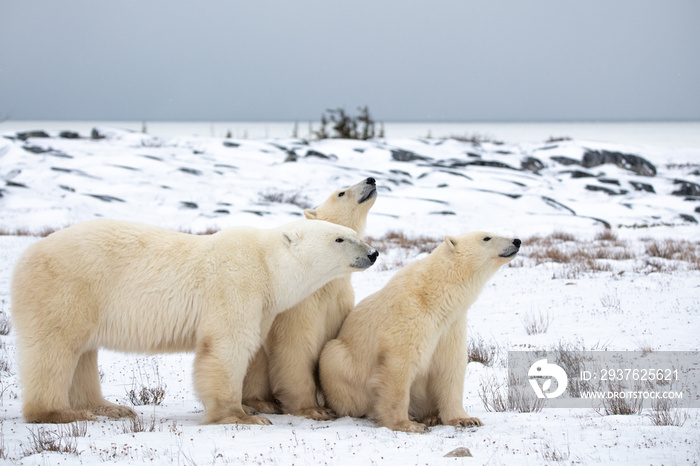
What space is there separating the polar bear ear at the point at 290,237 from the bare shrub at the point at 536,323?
3.65 metres

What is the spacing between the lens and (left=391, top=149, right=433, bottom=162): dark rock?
29513mm

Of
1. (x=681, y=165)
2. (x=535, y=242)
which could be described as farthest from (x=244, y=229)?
(x=681, y=165)

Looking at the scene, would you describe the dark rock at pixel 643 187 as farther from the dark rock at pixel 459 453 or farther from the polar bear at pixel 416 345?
the dark rock at pixel 459 453

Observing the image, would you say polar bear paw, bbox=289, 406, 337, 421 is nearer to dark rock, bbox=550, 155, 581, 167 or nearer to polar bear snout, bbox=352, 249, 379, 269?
polar bear snout, bbox=352, 249, 379, 269

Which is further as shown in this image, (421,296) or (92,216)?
(92,216)

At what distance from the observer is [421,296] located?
4379 mm

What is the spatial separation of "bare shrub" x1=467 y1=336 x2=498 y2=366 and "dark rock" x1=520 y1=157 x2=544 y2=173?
77.6 feet

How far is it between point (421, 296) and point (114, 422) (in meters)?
2.24

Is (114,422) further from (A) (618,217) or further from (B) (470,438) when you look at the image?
(A) (618,217)

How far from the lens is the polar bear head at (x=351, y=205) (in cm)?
517

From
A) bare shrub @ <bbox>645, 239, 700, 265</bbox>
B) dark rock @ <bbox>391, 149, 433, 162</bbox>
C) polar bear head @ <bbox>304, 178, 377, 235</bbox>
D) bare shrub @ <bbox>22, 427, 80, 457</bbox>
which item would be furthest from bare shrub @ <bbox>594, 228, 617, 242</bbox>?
dark rock @ <bbox>391, 149, 433, 162</bbox>

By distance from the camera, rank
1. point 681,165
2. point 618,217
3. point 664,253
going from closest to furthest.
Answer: point 664,253 → point 618,217 → point 681,165

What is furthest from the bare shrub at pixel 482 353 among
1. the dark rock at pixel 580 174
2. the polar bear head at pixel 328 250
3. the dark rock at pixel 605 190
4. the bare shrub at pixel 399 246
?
the dark rock at pixel 580 174

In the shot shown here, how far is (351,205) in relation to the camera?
17.1ft
